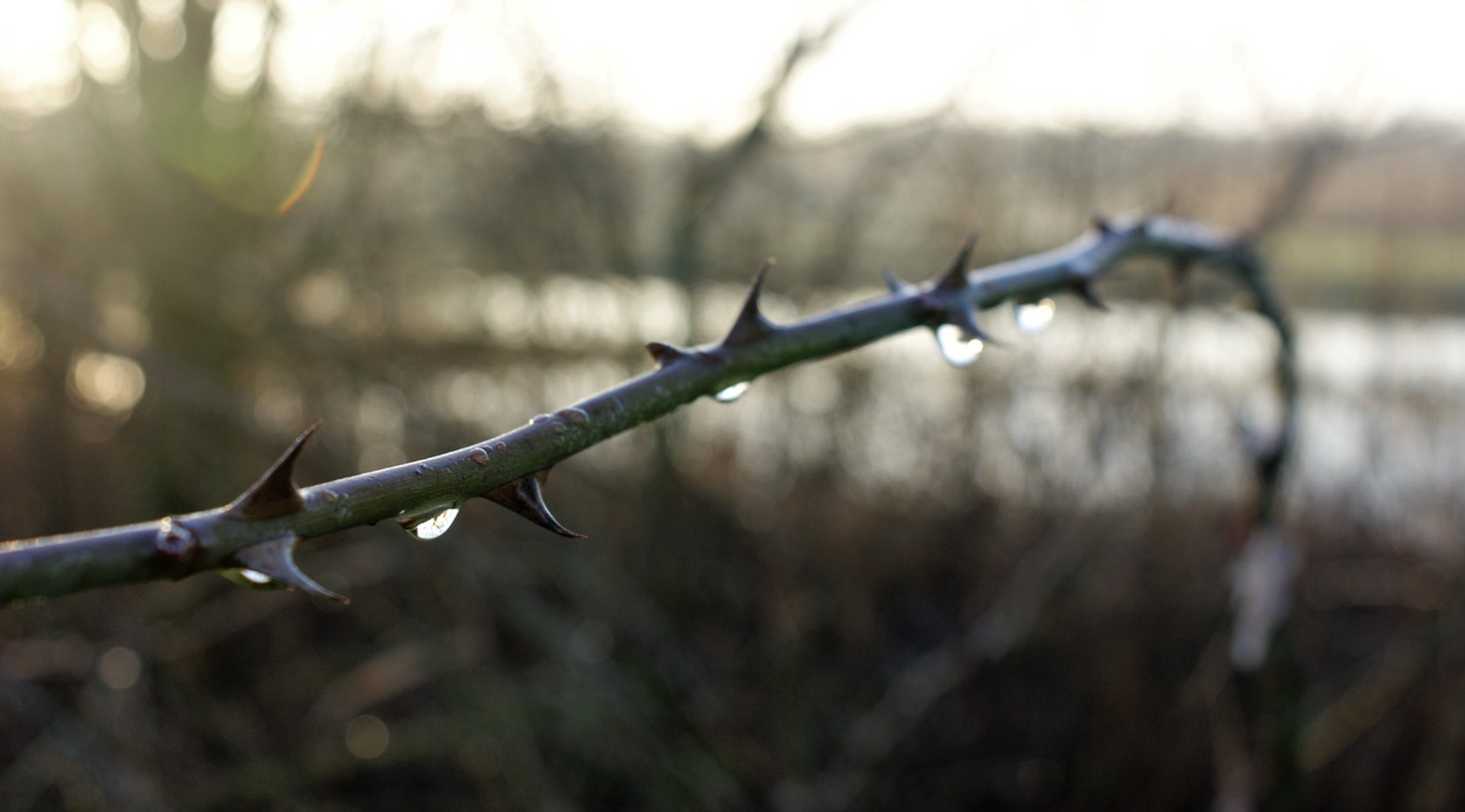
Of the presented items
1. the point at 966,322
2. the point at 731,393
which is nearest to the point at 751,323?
the point at 731,393

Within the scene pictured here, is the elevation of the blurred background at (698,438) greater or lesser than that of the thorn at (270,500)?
lesser

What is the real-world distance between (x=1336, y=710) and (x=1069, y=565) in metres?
1.07

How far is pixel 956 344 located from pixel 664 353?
41 centimetres

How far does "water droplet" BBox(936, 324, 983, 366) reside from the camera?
1079mm

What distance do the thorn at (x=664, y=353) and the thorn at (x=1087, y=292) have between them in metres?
0.53

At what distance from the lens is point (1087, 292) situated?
128cm

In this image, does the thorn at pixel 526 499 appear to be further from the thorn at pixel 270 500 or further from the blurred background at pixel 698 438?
the blurred background at pixel 698 438

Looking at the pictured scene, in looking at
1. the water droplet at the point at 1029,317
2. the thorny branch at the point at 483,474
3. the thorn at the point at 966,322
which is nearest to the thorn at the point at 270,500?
the thorny branch at the point at 483,474

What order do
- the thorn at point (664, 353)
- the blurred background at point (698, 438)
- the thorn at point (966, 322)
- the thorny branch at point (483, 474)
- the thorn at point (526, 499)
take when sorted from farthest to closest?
1. the blurred background at point (698, 438)
2. the thorn at point (966, 322)
3. the thorn at point (664, 353)
4. the thorn at point (526, 499)
5. the thorny branch at point (483, 474)

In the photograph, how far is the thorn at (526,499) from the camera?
0.70m

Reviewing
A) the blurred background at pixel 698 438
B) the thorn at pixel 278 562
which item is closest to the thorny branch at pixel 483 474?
the thorn at pixel 278 562

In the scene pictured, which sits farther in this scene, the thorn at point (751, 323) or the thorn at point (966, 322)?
the thorn at point (966, 322)

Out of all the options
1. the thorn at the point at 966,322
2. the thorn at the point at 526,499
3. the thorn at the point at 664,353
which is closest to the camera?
the thorn at the point at 526,499

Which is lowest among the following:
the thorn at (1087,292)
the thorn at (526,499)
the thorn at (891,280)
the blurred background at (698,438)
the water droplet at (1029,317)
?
the blurred background at (698,438)
